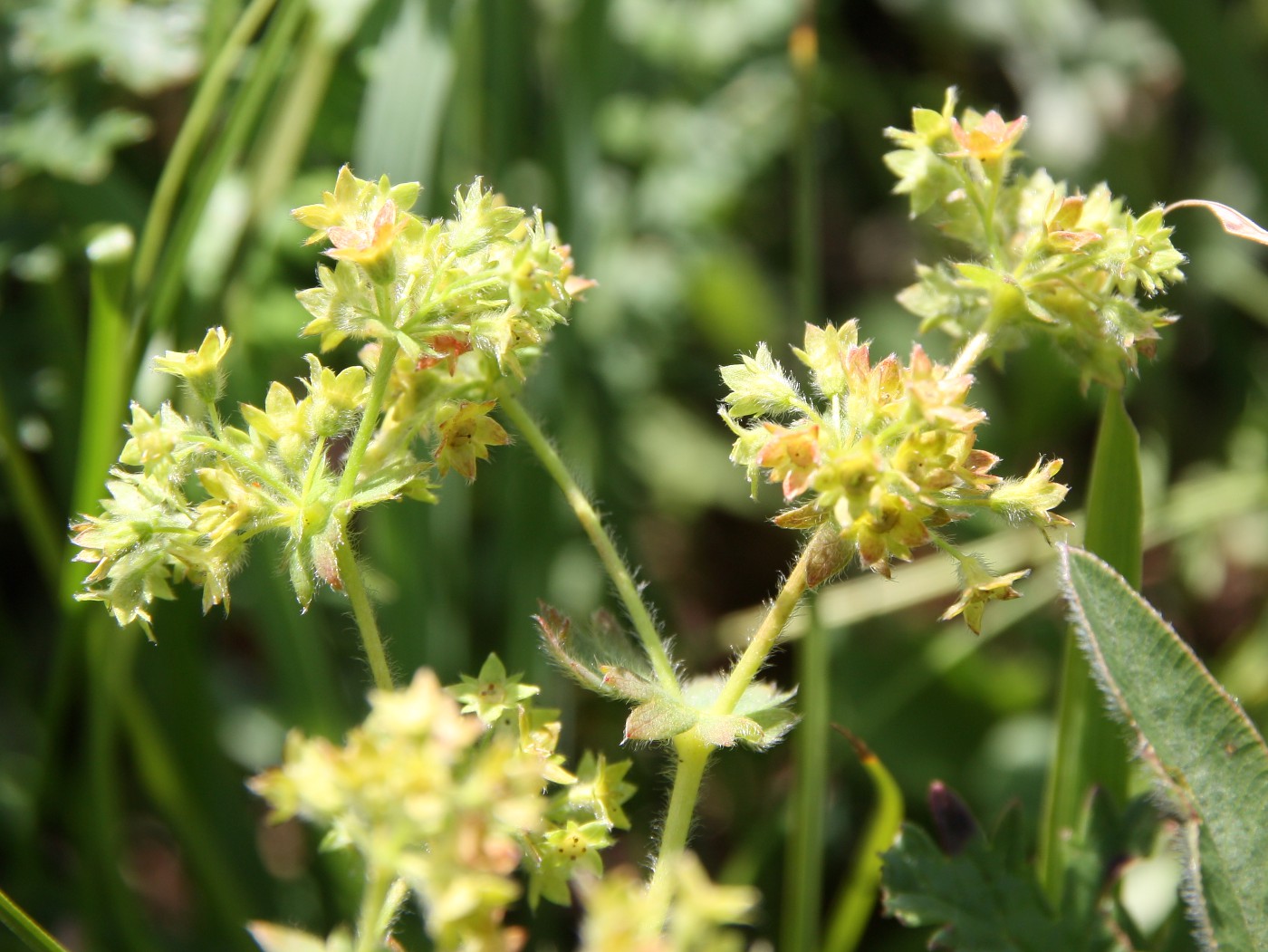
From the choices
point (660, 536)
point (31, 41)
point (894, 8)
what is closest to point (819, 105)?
point (894, 8)

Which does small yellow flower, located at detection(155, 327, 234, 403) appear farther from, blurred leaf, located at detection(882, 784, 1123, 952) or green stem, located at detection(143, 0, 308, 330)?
blurred leaf, located at detection(882, 784, 1123, 952)

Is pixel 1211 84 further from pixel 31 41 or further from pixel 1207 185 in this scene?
pixel 31 41

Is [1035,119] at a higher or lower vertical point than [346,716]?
higher

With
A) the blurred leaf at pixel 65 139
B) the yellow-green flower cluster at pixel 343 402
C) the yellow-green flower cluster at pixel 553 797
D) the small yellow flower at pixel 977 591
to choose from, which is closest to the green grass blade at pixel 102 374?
the blurred leaf at pixel 65 139

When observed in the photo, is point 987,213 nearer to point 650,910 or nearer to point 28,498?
point 650,910

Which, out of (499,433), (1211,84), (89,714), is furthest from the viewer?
(1211,84)

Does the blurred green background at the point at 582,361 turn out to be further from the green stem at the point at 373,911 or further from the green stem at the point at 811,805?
the green stem at the point at 373,911

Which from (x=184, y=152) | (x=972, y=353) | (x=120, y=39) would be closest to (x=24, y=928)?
(x=972, y=353)
